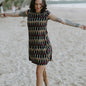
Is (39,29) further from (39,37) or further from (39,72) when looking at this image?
(39,72)

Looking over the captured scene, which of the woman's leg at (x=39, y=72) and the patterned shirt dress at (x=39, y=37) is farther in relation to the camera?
the woman's leg at (x=39, y=72)

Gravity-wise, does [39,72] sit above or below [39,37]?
below

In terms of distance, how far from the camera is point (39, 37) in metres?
2.35

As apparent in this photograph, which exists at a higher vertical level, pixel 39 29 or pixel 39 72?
pixel 39 29

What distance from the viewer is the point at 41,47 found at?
238 cm

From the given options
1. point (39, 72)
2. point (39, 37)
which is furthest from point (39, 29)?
point (39, 72)

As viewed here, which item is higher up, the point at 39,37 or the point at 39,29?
the point at 39,29

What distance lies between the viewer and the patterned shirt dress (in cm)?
229

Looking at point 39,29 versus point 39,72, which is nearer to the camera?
point 39,29

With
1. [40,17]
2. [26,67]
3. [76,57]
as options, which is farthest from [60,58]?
[40,17]

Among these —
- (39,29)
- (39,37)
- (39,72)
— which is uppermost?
(39,29)

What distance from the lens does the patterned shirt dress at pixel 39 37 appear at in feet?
7.52

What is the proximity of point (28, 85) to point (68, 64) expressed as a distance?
159 centimetres

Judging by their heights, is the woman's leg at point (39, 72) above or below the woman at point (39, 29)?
below
